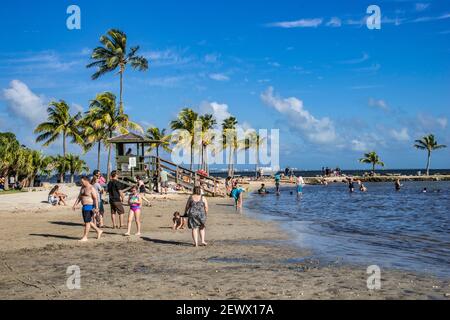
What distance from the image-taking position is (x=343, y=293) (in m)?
6.80

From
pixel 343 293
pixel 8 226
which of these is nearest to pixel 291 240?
pixel 343 293

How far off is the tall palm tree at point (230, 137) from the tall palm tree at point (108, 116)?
116 feet

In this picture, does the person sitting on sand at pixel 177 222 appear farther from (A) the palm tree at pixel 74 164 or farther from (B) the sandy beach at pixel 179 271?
(A) the palm tree at pixel 74 164

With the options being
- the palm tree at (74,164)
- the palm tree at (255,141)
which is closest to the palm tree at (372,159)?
the palm tree at (255,141)

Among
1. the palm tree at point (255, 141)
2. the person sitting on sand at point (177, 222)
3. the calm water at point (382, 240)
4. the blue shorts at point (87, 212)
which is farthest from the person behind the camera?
the palm tree at point (255, 141)

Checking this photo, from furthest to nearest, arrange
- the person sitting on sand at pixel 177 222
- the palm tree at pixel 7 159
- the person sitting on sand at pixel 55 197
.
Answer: the palm tree at pixel 7 159 < the person sitting on sand at pixel 55 197 < the person sitting on sand at pixel 177 222

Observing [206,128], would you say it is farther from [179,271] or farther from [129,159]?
[179,271]

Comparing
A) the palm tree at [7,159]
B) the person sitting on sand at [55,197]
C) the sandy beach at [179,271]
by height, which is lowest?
the sandy beach at [179,271]

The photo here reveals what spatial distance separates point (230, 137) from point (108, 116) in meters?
39.1

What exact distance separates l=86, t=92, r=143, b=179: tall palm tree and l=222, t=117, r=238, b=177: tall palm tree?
35302 mm

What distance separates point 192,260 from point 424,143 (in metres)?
98.2

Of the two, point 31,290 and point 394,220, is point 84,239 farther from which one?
point 394,220

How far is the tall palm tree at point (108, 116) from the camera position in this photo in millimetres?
44944
